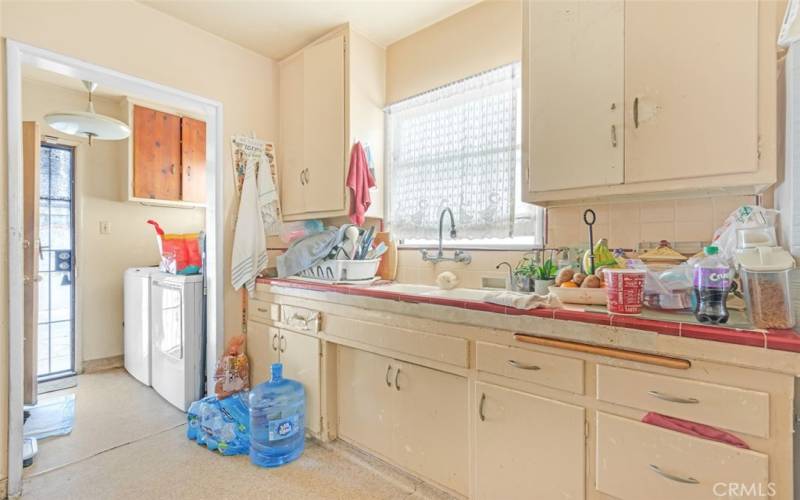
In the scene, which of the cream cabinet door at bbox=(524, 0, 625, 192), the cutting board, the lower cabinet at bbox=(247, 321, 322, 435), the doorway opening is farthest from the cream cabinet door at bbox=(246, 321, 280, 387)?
the doorway opening

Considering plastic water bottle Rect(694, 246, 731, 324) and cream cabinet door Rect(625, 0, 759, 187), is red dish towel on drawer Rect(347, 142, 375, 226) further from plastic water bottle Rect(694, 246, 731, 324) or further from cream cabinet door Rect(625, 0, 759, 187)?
plastic water bottle Rect(694, 246, 731, 324)

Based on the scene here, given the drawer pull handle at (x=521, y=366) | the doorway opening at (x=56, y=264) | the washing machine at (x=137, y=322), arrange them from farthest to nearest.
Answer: the doorway opening at (x=56, y=264), the washing machine at (x=137, y=322), the drawer pull handle at (x=521, y=366)

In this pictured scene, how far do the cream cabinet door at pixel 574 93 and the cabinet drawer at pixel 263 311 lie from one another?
168cm

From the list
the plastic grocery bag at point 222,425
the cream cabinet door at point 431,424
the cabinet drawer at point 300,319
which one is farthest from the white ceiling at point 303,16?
the plastic grocery bag at point 222,425

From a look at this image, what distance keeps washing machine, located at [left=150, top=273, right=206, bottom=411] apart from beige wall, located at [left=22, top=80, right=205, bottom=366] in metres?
1.18

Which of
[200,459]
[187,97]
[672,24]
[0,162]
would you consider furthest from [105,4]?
[672,24]

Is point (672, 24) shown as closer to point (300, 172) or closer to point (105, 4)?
point (300, 172)

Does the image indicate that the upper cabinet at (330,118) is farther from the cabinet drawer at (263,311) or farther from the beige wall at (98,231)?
the beige wall at (98,231)

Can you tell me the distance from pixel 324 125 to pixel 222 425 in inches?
76.3

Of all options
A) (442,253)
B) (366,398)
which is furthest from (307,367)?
(442,253)

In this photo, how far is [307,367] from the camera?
84.7 inches

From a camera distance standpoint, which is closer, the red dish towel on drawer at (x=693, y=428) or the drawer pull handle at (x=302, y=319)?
the red dish towel on drawer at (x=693, y=428)

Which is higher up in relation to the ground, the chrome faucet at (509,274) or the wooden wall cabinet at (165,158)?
the wooden wall cabinet at (165,158)

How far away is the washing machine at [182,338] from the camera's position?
8.44ft
